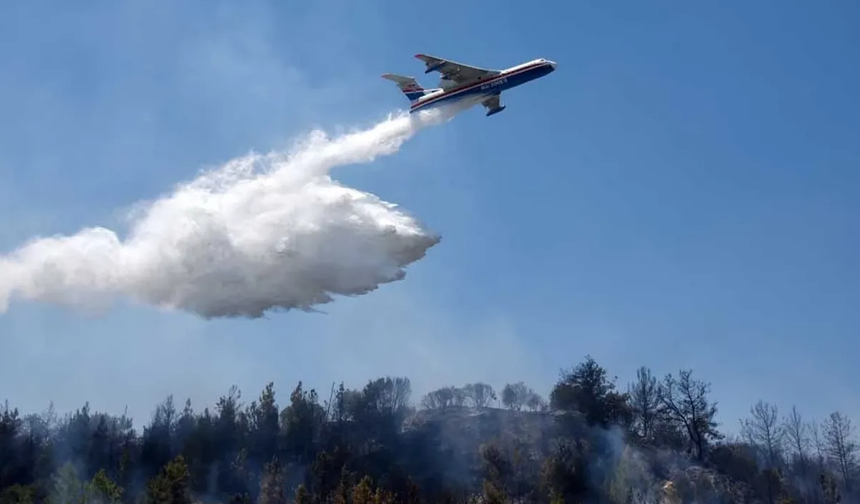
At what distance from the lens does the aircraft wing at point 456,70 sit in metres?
56.8

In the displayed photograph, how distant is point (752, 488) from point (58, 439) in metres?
76.0

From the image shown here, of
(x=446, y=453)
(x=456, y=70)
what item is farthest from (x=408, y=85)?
(x=446, y=453)

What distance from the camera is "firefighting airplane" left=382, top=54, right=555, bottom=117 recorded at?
2240 inches

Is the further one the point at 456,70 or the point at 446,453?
the point at 446,453

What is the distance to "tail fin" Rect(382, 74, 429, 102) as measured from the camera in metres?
62.6

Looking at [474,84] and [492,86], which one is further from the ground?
[474,84]

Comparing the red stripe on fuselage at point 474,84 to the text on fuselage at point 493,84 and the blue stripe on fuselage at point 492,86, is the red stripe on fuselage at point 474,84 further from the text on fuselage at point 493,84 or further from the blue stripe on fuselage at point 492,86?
the text on fuselage at point 493,84

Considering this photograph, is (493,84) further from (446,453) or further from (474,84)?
(446,453)

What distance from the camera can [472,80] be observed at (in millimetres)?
56969

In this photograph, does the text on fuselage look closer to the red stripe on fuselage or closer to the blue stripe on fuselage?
the blue stripe on fuselage

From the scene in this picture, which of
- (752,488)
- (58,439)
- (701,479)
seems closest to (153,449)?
(58,439)

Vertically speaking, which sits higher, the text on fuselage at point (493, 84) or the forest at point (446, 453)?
the text on fuselage at point (493, 84)

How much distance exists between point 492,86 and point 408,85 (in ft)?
29.8

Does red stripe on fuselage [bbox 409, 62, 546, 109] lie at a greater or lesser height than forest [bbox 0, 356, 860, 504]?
greater
